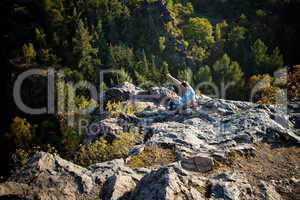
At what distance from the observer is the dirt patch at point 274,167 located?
15.5m

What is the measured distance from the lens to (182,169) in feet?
49.1

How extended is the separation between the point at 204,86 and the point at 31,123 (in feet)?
86.1

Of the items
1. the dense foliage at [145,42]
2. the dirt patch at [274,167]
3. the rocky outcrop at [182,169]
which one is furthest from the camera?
the dense foliage at [145,42]

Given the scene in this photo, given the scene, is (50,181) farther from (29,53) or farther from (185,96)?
A: (29,53)

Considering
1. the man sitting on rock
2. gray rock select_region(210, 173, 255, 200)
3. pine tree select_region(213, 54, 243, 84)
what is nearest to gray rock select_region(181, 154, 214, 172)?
gray rock select_region(210, 173, 255, 200)

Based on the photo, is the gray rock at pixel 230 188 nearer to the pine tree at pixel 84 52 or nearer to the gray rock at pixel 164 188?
the gray rock at pixel 164 188

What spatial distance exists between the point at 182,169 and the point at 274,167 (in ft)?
13.2

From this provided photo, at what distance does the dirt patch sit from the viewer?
15.5 metres

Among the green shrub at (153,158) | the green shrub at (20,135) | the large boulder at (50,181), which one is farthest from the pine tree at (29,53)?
the large boulder at (50,181)

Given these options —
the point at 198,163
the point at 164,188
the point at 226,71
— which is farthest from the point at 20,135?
the point at 164,188

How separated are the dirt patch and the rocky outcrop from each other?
0.30m

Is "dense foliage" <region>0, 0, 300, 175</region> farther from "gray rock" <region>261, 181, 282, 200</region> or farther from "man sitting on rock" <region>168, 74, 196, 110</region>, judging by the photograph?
"gray rock" <region>261, 181, 282, 200</region>

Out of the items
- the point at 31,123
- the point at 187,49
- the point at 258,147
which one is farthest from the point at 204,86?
the point at 258,147

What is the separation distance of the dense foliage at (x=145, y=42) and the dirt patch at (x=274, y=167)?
40.5 metres
